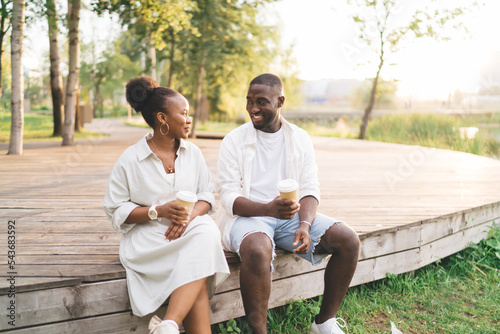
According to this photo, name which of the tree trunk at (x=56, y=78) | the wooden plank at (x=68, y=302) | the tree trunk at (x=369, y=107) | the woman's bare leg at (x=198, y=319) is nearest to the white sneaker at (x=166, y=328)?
the woman's bare leg at (x=198, y=319)

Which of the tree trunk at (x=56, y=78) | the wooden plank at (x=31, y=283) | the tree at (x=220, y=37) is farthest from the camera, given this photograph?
the tree at (x=220, y=37)

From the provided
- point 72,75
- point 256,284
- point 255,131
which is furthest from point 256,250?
point 72,75

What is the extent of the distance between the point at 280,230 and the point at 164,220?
62 cm

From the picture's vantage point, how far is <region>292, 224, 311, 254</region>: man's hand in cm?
213

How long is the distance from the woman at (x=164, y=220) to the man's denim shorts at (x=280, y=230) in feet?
0.53

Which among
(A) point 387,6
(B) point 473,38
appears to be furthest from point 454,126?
(A) point 387,6

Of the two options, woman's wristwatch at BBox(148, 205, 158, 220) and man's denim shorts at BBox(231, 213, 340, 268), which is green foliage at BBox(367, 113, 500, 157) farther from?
woman's wristwatch at BBox(148, 205, 158, 220)

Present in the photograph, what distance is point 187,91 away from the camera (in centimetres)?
1567

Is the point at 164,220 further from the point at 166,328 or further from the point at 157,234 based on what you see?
the point at 166,328

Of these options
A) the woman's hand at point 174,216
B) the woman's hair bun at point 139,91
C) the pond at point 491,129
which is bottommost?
the woman's hand at point 174,216

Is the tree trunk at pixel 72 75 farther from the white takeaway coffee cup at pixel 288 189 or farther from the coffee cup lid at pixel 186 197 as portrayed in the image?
the white takeaway coffee cup at pixel 288 189

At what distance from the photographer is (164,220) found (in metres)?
2.14

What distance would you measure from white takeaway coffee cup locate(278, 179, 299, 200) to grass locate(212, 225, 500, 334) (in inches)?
33.7

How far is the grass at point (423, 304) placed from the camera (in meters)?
2.57
